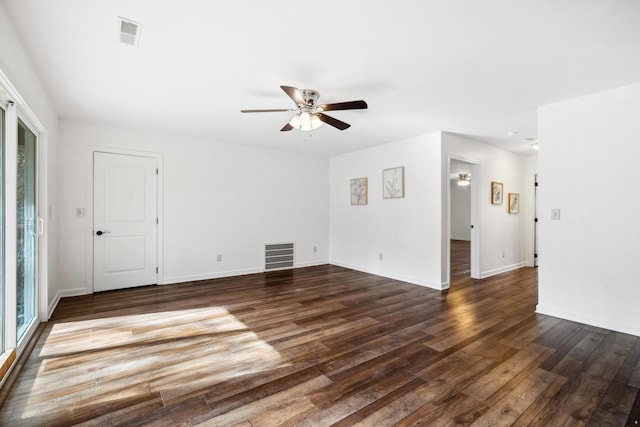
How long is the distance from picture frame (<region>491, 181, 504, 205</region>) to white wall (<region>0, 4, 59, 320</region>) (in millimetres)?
6370

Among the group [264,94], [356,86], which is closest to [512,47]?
[356,86]

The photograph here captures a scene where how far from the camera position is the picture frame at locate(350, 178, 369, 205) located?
19.5 feet

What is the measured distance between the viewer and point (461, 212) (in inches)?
492

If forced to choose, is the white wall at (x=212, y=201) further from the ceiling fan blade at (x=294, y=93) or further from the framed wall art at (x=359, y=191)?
the ceiling fan blade at (x=294, y=93)

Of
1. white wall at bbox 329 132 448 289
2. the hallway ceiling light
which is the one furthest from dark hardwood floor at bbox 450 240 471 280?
the hallway ceiling light

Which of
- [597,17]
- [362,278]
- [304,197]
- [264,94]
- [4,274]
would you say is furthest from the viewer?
[304,197]

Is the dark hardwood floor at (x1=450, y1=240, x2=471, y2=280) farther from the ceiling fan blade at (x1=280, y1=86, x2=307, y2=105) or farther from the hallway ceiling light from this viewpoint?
the ceiling fan blade at (x1=280, y1=86, x2=307, y2=105)

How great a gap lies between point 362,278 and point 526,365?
314 centimetres

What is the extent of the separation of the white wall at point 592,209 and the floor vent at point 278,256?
419 cm

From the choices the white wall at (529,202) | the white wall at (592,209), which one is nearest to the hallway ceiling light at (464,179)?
the white wall at (529,202)

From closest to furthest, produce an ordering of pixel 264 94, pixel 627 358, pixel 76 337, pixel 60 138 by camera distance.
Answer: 1. pixel 627 358
2. pixel 76 337
3. pixel 264 94
4. pixel 60 138

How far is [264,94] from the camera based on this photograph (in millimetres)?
3207

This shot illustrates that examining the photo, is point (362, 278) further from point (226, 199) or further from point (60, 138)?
point (60, 138)

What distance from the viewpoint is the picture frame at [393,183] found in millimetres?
5227
